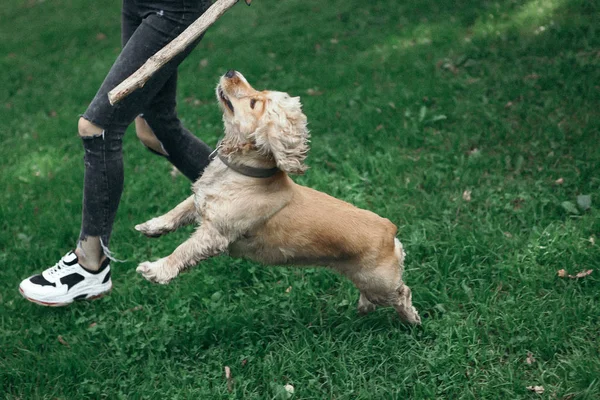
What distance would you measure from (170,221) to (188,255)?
388 mm

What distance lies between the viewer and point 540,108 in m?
5.29

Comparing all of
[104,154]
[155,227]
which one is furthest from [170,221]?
[104,154]

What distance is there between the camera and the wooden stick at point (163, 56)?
9.14 feet

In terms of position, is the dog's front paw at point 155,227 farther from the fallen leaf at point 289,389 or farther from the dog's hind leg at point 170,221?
the fallen leaf at point 289,389

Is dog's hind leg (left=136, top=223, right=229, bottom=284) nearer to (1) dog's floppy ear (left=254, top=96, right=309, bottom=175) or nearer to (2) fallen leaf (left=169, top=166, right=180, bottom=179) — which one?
(1) dog's floppy ear (left=254, top=96, right=309, bottom=175)

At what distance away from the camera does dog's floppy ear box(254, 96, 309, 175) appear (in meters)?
2.83

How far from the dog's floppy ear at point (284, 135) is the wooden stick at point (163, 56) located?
54 centimetres

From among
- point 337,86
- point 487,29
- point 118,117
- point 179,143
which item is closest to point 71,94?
point 337,86

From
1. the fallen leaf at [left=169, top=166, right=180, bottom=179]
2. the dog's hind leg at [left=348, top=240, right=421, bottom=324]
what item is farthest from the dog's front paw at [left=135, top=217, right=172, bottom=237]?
the fallen leaf at [left=169, top=166, right=180, bottom=179]

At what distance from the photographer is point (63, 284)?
3605 mm

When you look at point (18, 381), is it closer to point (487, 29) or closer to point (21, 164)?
point (21, 164)

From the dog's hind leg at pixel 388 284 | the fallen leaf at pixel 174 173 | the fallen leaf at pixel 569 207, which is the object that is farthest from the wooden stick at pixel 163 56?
the fallen leaf at pixel 569 207

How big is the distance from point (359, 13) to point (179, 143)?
6.11m

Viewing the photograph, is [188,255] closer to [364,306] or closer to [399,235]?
[364,306]
